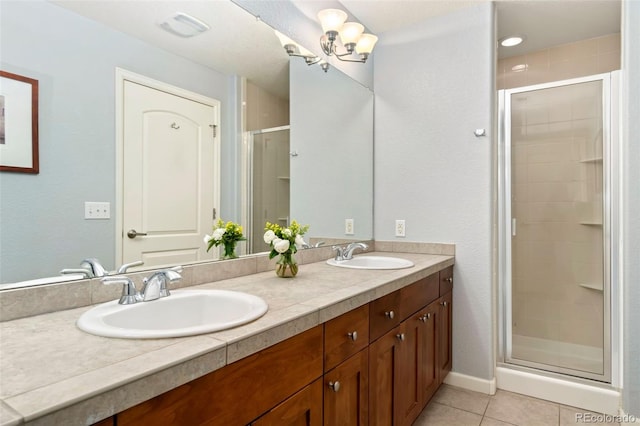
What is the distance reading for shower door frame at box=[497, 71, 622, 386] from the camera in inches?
83.7

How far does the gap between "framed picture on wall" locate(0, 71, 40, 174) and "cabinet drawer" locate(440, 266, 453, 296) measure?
197 centimetres

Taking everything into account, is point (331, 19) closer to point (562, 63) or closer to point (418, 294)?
point (418, 294)

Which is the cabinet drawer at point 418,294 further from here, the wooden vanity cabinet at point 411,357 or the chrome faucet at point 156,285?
the chrome faucet at point 156,285

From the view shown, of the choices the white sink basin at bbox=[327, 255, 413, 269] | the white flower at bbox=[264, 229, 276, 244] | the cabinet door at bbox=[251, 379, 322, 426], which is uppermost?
the white flower at bbox=[264, 229, 276, 244]

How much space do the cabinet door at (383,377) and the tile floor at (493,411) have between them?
1.89ft

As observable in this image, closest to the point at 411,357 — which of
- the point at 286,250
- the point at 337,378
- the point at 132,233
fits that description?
the point at 337,378

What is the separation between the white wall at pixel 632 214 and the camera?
1.80 metres

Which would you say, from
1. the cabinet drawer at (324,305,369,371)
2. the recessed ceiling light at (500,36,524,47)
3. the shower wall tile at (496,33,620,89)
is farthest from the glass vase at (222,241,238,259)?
the shower wall tile at (496,33,620,89)

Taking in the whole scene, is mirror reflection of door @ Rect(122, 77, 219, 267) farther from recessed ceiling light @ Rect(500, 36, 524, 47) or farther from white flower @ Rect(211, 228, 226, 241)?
recessed ceiling light @ Rect(500, 36, 524, 47)

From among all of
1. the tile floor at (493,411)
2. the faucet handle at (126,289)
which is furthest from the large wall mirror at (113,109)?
the tile floor at (493,411)

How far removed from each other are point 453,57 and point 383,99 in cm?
53

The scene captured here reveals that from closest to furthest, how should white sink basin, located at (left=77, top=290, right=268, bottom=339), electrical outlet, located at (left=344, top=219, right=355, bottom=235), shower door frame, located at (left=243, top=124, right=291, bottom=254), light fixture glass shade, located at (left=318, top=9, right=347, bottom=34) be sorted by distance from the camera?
white sink basin, located at (left=77, top=290, right=268, bottom=339) < shower door frame, located at (left=243, top=124, right=291, bottom=254) < light fixture glass shade, located at (left=318, top=9, right=347, bottom=34) < electrical outlet, located at (left=344, top=219, right=355, bottom=235)

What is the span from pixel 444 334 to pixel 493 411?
466 millimetres

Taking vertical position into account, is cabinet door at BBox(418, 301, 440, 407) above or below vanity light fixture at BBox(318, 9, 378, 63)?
below
